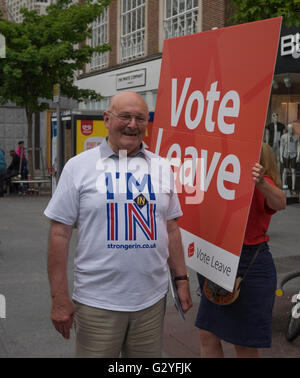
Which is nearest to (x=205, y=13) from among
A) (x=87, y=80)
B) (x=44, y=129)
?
(x=87, y=80)

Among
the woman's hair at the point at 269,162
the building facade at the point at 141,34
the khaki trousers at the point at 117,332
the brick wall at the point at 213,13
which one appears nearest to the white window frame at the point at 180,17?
the building facade at the point at 141,34

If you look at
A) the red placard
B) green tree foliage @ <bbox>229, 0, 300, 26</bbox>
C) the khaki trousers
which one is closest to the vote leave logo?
the red placard

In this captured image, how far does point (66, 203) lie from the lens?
105 inches

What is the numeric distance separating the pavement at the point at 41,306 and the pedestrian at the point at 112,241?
191 centimetres

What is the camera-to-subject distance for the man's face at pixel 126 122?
8.93 ft

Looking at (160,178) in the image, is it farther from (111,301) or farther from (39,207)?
(39,207)

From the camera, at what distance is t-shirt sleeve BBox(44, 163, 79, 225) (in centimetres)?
267

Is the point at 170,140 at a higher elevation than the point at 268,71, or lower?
lower

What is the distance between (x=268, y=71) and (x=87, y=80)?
93.2ft

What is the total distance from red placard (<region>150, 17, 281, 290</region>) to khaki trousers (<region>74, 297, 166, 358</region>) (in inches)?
17.0

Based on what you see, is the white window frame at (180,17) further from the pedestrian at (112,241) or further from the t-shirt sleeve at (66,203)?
the t-shirt sleeve at (66,203)

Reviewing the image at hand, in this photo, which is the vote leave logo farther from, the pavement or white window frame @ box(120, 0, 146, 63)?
white window frame @ box(120, 0, 146, 63)

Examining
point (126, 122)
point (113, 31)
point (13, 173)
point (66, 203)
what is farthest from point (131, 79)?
point (66, 203)
